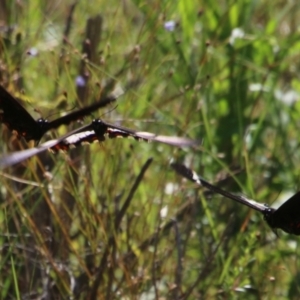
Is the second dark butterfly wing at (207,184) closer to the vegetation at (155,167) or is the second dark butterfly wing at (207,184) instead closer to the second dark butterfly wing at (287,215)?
the second dark butterfly wing at (287,215)

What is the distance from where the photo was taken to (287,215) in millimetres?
1642

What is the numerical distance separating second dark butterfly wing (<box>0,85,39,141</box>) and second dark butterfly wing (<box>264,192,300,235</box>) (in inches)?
18.8

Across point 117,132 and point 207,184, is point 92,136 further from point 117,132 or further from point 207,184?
point 207,184

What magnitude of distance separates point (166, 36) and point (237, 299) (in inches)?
28.1

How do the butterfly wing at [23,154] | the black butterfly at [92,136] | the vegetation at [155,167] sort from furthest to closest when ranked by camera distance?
the vegetation at [155,167] → the black butterfly at [92,136] → the butterfly wing at [23,154]

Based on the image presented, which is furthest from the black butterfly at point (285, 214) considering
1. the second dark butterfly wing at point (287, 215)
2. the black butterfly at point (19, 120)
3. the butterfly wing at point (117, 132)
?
the black butterfly at point (19, 120)

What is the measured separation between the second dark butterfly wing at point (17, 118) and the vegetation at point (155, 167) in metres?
0.03

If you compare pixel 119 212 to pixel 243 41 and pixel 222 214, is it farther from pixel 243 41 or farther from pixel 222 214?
pixel 243 41

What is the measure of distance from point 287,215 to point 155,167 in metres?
0.68

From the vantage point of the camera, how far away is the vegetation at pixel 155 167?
6.04 feet

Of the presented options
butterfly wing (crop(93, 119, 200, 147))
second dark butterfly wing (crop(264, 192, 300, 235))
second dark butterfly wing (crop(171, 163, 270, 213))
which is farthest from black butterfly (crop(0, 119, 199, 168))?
second dark butterfly wing (crop(264, 192, 300, 235))

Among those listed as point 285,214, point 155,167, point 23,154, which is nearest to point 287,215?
point 285,214

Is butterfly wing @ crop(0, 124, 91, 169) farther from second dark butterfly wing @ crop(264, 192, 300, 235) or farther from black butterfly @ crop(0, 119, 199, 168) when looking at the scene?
second dark butterfly wing @ crop(264, 192, 300, 235)

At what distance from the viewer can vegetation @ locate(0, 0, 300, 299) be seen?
1.84m
